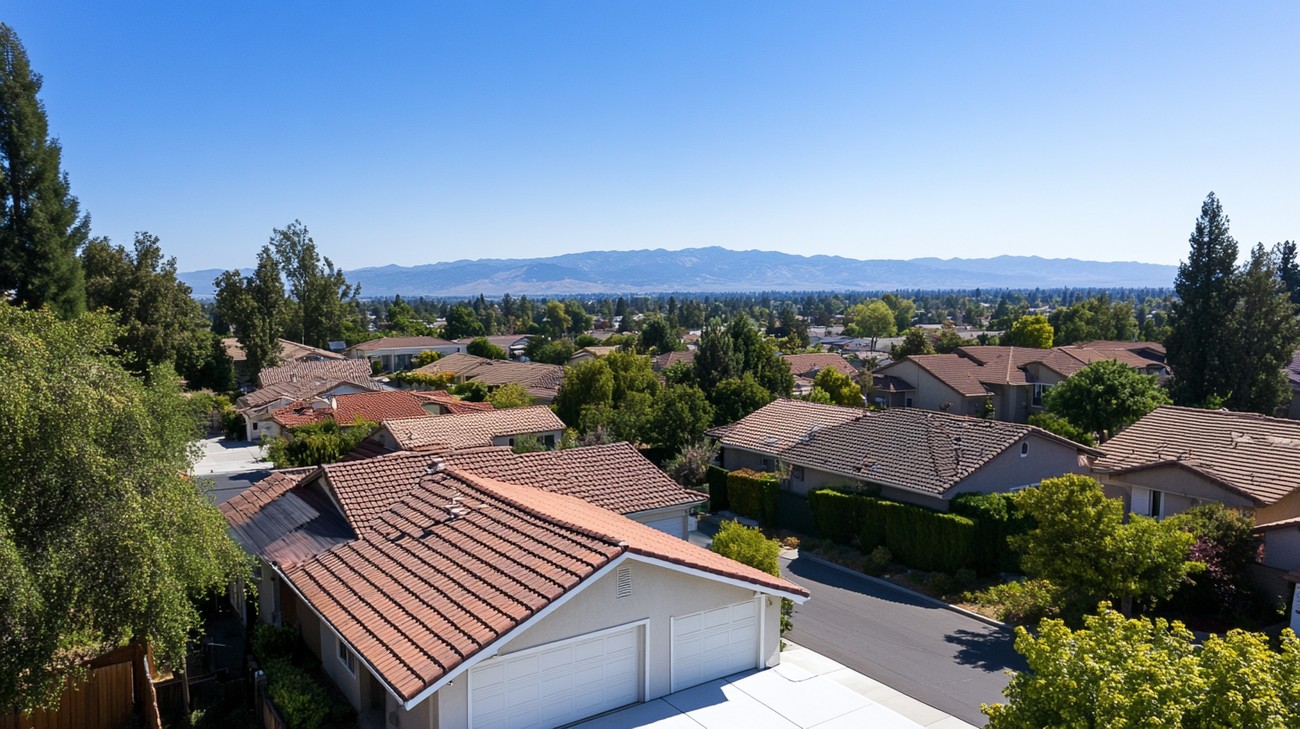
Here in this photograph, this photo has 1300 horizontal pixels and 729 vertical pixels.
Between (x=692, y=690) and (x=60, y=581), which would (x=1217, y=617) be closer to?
(x=692, y=690)

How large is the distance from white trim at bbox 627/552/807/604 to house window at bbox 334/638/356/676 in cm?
608

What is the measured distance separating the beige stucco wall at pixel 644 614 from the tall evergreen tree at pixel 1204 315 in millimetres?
44345

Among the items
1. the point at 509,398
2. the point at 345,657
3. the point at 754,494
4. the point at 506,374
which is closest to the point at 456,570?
the point at 345,657

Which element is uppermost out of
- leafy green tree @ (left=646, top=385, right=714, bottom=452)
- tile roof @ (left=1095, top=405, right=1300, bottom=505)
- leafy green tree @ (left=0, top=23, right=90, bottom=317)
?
leafy green tree @ (left=0, top=23, right=90, bottom=317)

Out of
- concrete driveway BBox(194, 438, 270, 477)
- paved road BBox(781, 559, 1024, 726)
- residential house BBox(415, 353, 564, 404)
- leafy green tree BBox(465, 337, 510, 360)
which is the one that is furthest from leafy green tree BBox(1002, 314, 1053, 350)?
concrete driveway BBox(194, 438, 270, 477)

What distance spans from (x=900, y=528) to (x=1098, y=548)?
8.22 m

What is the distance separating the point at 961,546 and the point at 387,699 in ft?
58.2

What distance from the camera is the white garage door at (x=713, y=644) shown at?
16.1 metres

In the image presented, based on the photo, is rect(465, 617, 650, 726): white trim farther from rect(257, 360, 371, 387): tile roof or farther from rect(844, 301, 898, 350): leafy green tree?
rect(844, 301, 898, 350): leafy green tree

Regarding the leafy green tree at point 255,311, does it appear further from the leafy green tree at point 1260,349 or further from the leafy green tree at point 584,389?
the leafy green tree at point 1260,349

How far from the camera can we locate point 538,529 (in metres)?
16.5

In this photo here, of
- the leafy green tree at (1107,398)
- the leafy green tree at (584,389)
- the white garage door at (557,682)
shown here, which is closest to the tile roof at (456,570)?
the white garage door at (557,682)

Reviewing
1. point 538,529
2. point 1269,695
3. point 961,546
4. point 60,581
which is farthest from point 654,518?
point 1269,695

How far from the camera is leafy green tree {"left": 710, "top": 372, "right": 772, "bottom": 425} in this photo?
141ft
